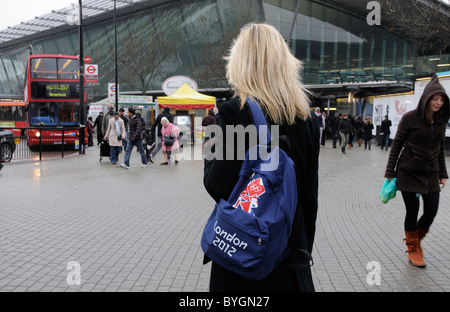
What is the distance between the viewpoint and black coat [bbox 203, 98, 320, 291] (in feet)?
6.30

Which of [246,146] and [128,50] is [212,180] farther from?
[128,50]

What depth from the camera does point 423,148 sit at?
439 cm

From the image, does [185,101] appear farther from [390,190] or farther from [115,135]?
[390,190]

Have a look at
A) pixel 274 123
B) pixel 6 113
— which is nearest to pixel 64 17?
pixel 6 113

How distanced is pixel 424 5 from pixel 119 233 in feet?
51.8

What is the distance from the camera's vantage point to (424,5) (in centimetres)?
1697

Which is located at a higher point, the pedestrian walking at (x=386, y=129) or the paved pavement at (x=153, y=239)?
the pedestrian walking at (x=386, y=129)

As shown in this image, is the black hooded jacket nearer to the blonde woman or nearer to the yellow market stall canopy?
the blonde woman

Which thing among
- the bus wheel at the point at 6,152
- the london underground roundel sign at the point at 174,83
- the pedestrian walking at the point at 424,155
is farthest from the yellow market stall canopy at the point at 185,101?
the pedestrian walking at the point at 424,155

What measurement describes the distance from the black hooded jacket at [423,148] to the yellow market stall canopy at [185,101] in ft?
61.7

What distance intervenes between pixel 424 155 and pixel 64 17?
52.5m

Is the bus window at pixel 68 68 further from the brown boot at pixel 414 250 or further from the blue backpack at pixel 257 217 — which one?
the blue backpack at pixel 257 217

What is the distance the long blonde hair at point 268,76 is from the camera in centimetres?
196
